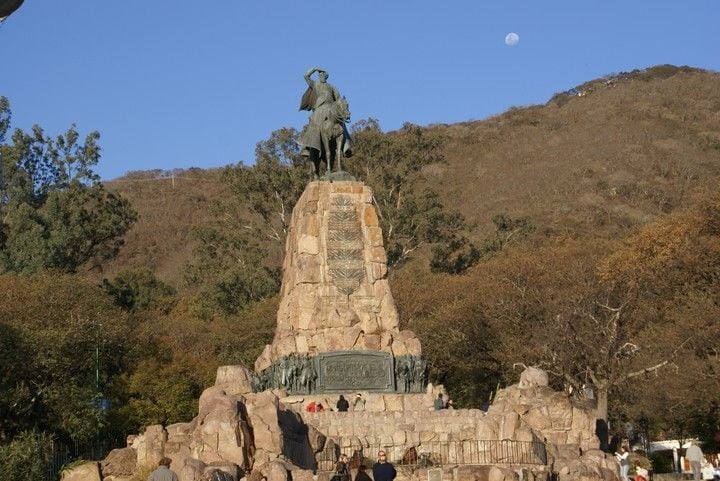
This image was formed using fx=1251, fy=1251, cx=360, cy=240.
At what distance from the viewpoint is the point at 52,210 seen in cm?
5359

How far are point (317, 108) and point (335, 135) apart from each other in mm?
802

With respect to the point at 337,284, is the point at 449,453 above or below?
below

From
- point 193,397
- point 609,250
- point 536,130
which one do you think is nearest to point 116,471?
point 193,397

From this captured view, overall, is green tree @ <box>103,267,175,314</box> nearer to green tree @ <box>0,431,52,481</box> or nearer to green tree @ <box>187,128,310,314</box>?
green tree @ <box>187,128,310,314</box>

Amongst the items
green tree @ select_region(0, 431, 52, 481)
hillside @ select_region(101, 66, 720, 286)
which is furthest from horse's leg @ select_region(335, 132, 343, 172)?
hillside @ select_region(101, 66, 720, 286)

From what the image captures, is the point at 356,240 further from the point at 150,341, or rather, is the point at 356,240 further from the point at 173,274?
the point at 173,274

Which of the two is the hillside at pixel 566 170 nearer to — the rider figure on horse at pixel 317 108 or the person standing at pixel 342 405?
the rider figure on horse at pixel 317 108

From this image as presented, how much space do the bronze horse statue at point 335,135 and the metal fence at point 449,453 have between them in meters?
8.00

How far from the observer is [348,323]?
27.3 m

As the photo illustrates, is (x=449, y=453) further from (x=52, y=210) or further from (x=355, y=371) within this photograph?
(x=52, y=210)

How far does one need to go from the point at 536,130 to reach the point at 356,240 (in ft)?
298

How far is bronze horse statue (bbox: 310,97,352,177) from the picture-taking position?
2938 cm

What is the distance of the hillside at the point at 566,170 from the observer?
267 ft

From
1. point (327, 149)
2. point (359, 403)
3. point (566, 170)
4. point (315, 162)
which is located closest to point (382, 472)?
point (359, 403)
